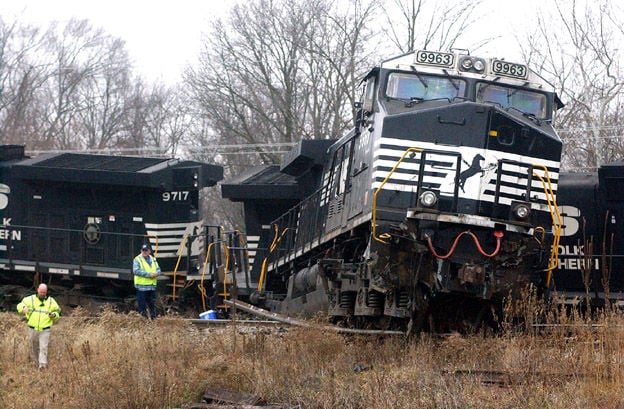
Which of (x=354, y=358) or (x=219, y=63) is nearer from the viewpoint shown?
(x=354, y=358)

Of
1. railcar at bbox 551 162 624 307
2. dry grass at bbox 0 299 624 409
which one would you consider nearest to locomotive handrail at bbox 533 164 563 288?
dry grass at bbox 0 299 624 409

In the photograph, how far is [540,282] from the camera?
35.5 feet

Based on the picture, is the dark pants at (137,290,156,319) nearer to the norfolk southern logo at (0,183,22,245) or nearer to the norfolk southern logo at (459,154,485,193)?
the norfolk southern logo at (0,183,22,245)

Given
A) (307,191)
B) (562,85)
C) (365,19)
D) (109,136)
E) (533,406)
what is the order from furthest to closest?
(109,136) < (365,19) < (562,85) < (307,191) < (533,406)

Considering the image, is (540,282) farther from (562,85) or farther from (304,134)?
(304,134)

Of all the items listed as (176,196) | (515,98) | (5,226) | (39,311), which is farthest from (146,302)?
(515,98)

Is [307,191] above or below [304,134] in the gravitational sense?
below

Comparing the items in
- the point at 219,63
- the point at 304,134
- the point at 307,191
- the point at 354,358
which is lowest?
the point at 354,358

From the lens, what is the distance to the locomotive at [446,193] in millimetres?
10188

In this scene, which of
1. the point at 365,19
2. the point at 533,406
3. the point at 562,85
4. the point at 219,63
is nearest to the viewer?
the point at 533,406

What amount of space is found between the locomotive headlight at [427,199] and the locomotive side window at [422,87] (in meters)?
1.48

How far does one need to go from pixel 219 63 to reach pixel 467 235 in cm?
2924

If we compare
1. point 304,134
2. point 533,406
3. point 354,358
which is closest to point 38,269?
point 354,358

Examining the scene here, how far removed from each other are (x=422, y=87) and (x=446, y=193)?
150cm
